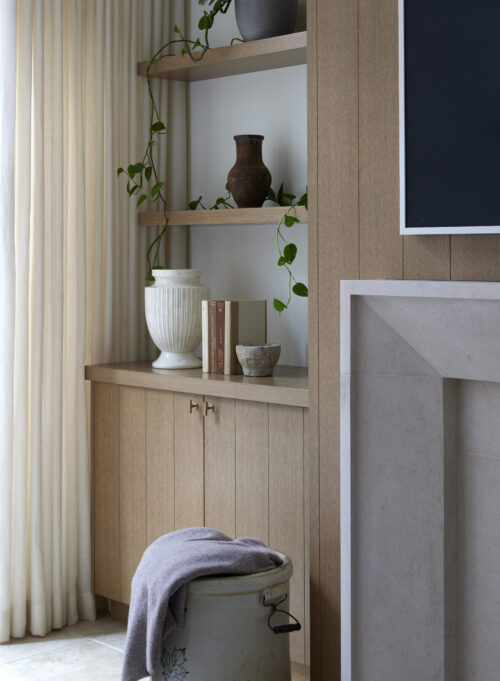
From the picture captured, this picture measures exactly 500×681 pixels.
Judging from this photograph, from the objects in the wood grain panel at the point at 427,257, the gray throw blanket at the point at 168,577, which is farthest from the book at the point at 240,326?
the wood grain panel at the point at 427,257

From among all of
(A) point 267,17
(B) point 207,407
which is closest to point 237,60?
(A) point 267,17

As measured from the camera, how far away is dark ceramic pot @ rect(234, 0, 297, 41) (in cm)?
304

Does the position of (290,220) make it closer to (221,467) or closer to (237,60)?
(237,60)

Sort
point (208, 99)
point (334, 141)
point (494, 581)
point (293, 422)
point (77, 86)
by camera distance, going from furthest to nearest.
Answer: point (208, 99) < point (77, 86) < point (293, 422) < point (334, 141) < point (494, 581)

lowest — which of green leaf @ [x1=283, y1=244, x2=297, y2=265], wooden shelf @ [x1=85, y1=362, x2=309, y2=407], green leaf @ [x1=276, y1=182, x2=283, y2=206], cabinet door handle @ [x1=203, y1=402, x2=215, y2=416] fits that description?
cabinet door handle @ [x1=203, y1=402, x2=215, y2=416]

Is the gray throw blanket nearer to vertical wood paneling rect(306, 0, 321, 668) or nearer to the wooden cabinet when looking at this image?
vertical wood paneling rect(306, 0, 321, 668)

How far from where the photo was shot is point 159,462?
3.11 m

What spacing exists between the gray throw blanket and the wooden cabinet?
0.25 m

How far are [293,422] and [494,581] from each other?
28.7 inches

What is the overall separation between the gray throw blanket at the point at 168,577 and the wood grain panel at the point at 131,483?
622mm

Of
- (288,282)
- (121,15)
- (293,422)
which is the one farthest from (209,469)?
(121,15)

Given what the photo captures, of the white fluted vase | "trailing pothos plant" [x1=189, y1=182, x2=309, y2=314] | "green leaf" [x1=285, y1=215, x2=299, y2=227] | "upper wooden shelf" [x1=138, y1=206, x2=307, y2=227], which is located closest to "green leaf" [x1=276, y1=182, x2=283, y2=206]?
"trailing pothos plant" [x1=189, y1=182, x2=309, y2=314]

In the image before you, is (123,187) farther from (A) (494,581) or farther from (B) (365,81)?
(A) (494,581)

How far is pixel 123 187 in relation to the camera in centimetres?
340
